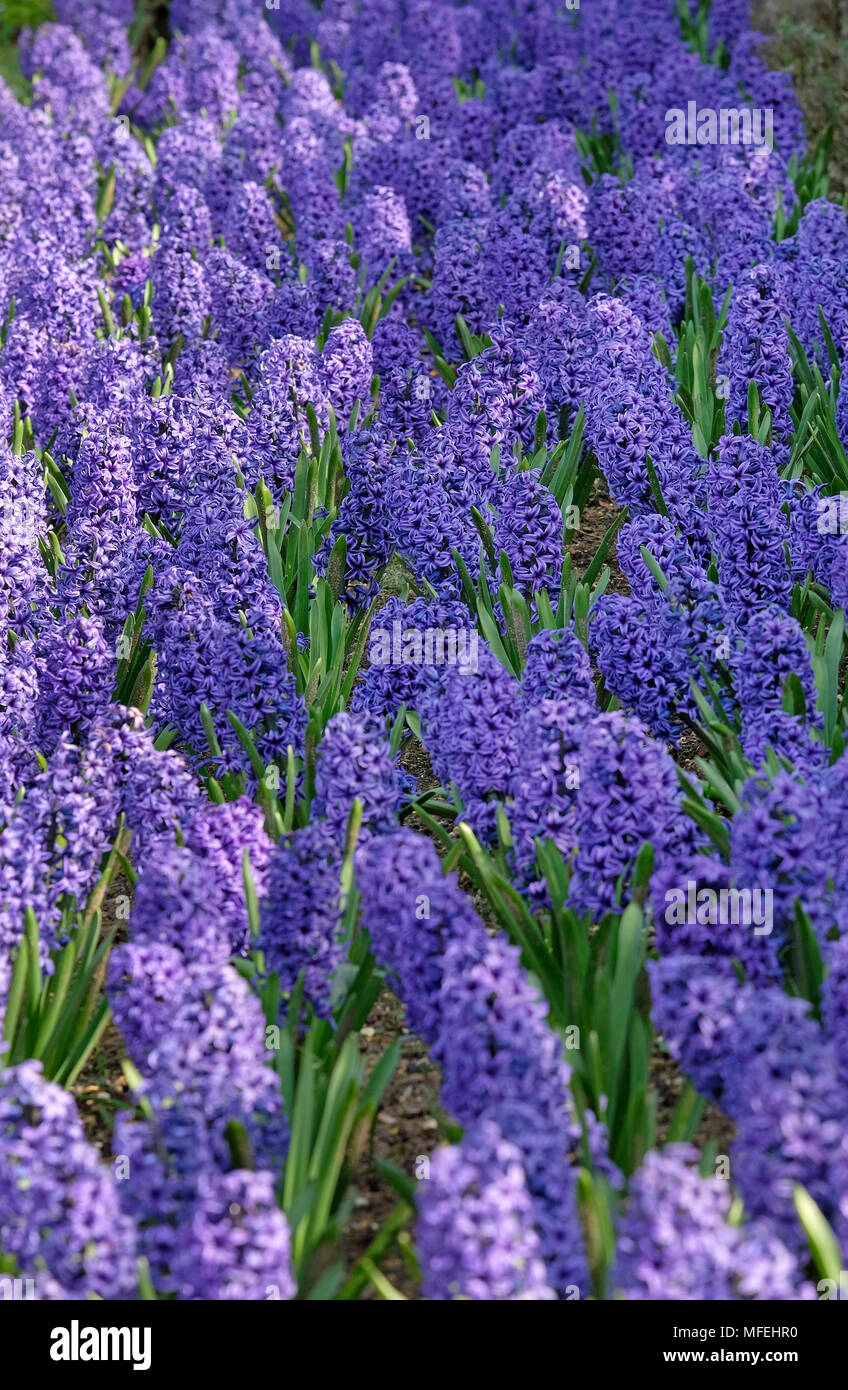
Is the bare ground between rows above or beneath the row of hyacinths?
beneath

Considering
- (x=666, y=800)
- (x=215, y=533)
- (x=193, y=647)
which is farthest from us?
(x=215, y=533)

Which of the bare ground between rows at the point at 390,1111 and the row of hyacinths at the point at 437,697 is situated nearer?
the row of hyacinths at the point at 437,697

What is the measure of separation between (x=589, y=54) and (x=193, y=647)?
8.53 metres

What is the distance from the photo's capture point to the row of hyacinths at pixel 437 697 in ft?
A: 10.2

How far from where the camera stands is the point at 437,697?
4648 mm

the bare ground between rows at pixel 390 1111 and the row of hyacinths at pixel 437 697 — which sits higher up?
the row of hyacinths at pixel 437 697

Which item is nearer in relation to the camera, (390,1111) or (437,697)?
(390,1111)

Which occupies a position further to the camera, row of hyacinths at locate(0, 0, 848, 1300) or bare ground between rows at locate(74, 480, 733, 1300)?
bare ground between rows at locate(74, 480, 733, 1300)

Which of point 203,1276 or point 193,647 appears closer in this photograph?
point 203,1276

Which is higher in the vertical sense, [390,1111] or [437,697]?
[437,697]

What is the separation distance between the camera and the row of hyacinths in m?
3.11

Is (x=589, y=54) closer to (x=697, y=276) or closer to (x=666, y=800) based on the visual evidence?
(x=697, y=276)
